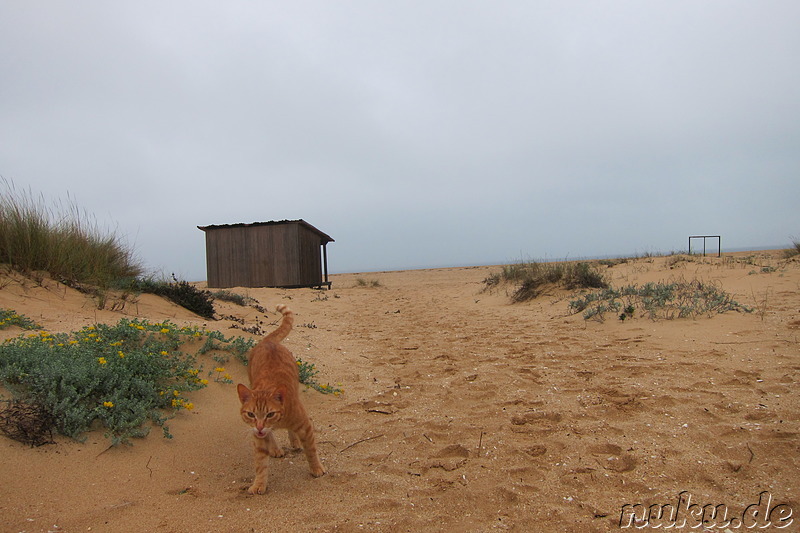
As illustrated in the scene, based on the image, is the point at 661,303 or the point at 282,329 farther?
the point at 661,303

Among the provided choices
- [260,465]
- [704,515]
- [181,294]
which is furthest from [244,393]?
[181,294]

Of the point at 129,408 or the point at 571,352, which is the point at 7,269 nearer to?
the point at 129,408

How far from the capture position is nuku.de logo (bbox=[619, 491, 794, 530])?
2145mm

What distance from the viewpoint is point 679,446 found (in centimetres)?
296

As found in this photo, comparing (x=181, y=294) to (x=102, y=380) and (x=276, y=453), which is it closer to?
(x=102, y=380)

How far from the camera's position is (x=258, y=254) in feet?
62.1

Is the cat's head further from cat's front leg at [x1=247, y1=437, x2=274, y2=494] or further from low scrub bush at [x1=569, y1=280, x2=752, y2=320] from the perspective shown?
low scrub bush at [x1=569, y1=280, x2=752, y2=320]

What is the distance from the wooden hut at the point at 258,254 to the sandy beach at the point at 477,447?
12.5 m

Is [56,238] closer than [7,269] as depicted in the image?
No

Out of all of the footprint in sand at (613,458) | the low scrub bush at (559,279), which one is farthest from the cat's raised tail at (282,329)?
the low scrub bush at (559,279)

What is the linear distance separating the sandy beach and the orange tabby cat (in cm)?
13

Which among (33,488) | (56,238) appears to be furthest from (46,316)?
(33,488)

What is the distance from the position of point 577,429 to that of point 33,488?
3.41m

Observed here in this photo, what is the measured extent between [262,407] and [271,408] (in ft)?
0.18
